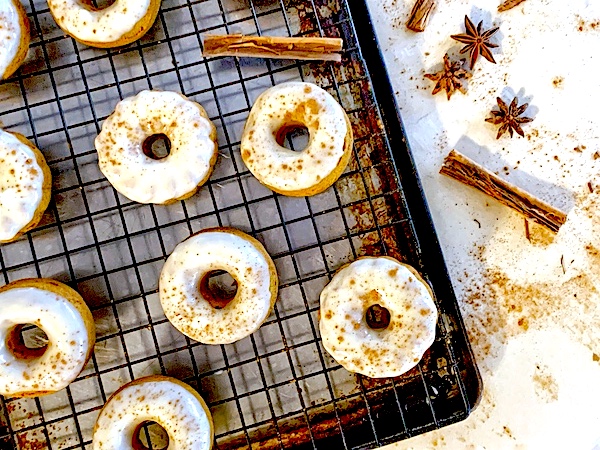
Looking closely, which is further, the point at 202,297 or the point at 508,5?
the point at 508,5

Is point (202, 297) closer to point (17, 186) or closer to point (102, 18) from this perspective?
point (17, 186)

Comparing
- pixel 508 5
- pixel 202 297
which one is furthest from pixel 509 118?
pixel 202 297

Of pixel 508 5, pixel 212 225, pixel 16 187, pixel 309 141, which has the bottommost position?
pixel 212 225

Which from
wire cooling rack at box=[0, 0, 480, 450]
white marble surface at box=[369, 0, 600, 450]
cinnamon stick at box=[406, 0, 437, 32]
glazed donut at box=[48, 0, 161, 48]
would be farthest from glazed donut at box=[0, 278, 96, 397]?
cinnamon stick at box=[406, 0, 437, 32]

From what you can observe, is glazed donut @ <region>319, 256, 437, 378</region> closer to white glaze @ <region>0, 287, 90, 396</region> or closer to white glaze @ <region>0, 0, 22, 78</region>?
white glaze @ <region>0, 287, 90, 396</region>

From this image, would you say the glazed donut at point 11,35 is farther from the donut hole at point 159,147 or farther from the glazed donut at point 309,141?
the glazed donut at point 309,141

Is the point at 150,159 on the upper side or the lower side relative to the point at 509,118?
upper

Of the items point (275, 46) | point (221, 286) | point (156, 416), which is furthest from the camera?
point (221, 286)

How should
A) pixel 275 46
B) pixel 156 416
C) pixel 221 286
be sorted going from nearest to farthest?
pixel 156 416 < pixel 275 46 < pixel 221 286
